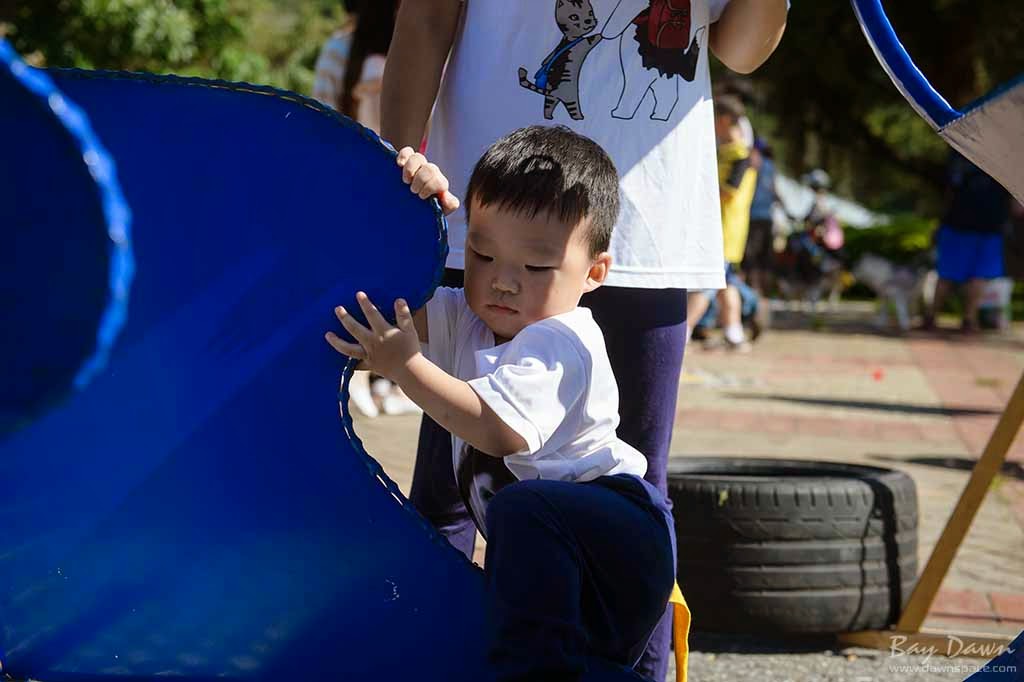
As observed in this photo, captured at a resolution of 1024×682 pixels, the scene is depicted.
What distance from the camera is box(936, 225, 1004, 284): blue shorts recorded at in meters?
12.9

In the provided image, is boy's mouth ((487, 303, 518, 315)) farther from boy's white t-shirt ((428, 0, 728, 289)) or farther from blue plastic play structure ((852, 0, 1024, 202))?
blue plastic play structure ((852, 0, 1024, 202))

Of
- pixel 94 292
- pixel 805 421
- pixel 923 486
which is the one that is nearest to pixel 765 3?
pixel 94 292

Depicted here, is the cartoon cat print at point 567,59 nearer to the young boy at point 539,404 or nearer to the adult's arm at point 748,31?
the young boy at point 539,404

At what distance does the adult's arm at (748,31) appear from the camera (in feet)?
7.55

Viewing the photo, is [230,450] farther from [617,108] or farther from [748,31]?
[748,31]

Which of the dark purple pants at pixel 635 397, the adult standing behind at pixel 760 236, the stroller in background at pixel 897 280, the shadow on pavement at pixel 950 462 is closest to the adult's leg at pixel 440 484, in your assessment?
the dark purple pants at pixel 635 397

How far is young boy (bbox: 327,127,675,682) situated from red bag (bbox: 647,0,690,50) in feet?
1.05

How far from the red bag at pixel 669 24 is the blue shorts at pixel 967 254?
11.4 m

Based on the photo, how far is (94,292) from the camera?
122 cm

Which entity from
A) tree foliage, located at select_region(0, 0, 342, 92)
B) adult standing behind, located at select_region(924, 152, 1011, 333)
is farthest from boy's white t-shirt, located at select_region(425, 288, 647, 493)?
adult standing behind, located at select_region(924, 152, 1011, 333)

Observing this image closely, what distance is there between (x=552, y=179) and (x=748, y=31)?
0.59 metres

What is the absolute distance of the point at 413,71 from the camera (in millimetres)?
2277

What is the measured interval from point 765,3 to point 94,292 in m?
1.44

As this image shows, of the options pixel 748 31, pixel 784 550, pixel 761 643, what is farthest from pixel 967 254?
pixel 748 31
